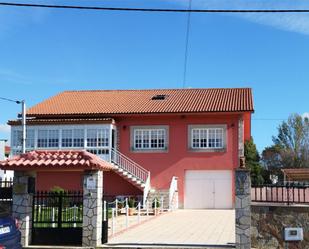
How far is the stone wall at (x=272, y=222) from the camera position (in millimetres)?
13000

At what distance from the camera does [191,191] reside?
32.7 metres

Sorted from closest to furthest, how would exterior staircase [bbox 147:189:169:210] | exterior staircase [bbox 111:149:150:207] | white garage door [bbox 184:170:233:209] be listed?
1. exterior staircase [bbox 147:189:169:210]
2. exterior staircase [bbox 111:149:150:207]
3. white garage door [bbox 184:170:233:209]

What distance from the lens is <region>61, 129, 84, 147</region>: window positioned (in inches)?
1307

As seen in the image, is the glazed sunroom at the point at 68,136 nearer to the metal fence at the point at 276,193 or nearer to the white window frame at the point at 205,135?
the white window frame at the point at 205,135

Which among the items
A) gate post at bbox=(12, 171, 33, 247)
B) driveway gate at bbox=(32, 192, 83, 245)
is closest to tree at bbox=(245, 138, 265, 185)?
driveway gate at bbox=(32, 192, 83, 245)

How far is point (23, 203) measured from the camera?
1378 cm

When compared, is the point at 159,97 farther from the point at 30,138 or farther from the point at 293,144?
the point at 293,144

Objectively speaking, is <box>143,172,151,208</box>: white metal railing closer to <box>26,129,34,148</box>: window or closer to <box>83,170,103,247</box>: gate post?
<box>26,129,34,148</box>: window

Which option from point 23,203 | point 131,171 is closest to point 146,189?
point 131,171

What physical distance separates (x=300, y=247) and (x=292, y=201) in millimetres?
1222

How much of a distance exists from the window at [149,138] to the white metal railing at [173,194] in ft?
8.26

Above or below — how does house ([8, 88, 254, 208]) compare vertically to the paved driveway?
above

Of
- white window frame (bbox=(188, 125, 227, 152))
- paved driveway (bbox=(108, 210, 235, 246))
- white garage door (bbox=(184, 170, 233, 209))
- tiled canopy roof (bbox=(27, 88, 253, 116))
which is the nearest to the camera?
paved driveway (bbox=(108, 210, 235, 246))

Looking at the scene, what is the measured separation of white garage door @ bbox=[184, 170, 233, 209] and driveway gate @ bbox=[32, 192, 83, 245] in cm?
1906
